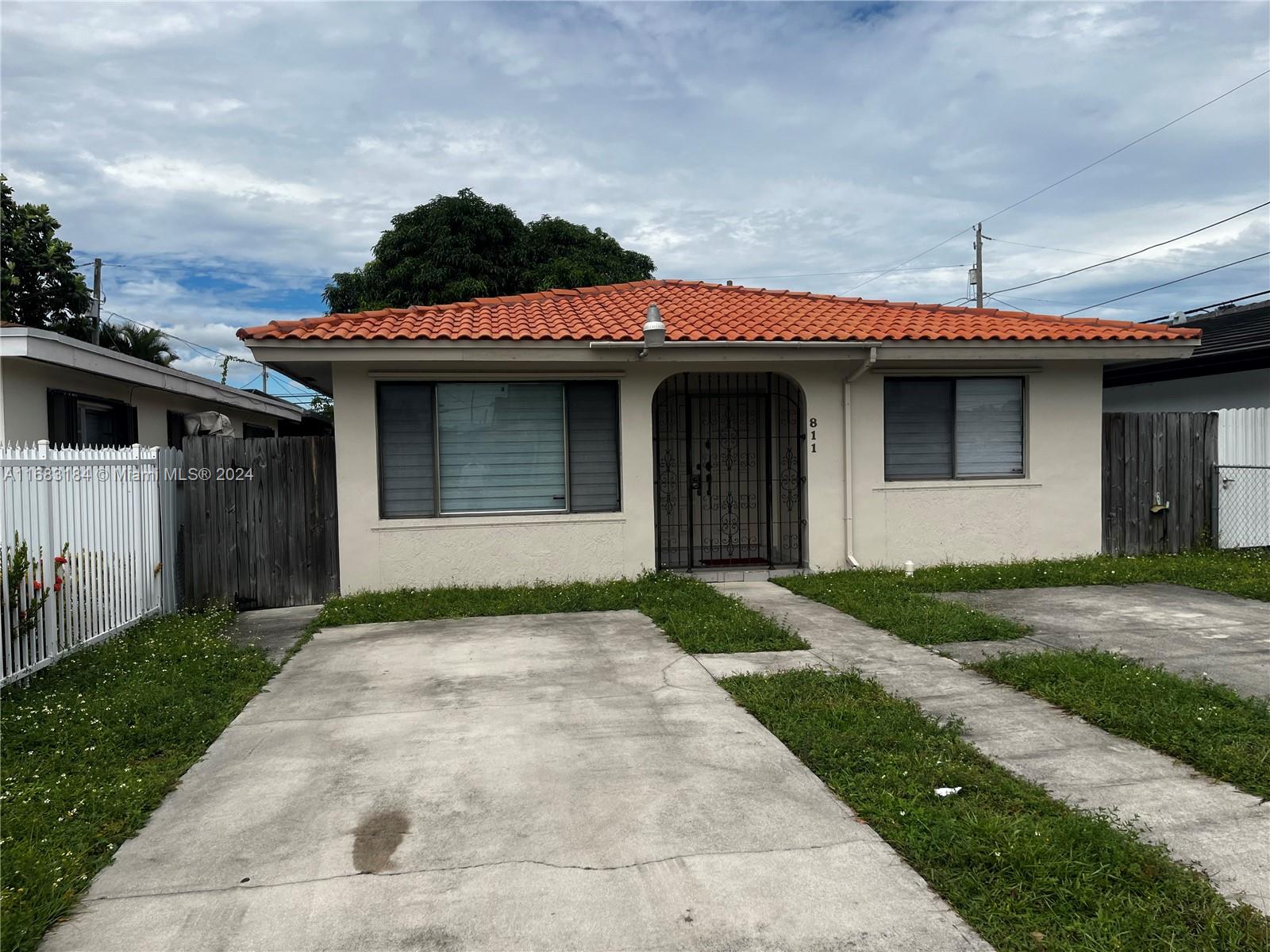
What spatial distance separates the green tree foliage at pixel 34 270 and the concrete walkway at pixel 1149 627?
19812mm

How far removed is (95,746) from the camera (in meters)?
4.70

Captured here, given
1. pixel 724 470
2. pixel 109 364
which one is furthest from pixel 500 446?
pixel 109 364

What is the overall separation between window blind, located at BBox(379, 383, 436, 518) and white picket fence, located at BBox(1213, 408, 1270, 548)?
999 centimetres

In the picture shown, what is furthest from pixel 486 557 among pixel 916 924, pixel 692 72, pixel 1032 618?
pixel 916 924

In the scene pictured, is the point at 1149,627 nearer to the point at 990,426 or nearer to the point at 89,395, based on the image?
the point at 990,426

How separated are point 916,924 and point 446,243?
2180 centimetres

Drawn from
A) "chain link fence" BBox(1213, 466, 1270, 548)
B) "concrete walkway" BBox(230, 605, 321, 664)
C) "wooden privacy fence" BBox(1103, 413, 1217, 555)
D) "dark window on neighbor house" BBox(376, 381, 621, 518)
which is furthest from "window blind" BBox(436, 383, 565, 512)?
"chain link fence" BBox(1213, 466, 1270, 548)

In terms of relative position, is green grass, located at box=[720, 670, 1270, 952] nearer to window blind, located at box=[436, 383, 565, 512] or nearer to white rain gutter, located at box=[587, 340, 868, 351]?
white rain gutter, located at box=[587, 340, 868, 351]

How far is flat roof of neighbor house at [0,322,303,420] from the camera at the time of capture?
8523 mm

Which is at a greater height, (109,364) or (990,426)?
(109,364)

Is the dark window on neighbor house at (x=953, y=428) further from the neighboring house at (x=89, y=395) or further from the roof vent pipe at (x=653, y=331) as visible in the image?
the neighboring house at (x=89, y=395)

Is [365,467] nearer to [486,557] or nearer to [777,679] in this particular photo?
[486,557]

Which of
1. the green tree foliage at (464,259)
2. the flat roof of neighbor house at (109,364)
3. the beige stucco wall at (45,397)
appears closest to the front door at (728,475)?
the flat roof of neighbor house at (109,364)

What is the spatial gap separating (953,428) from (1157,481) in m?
3.02
